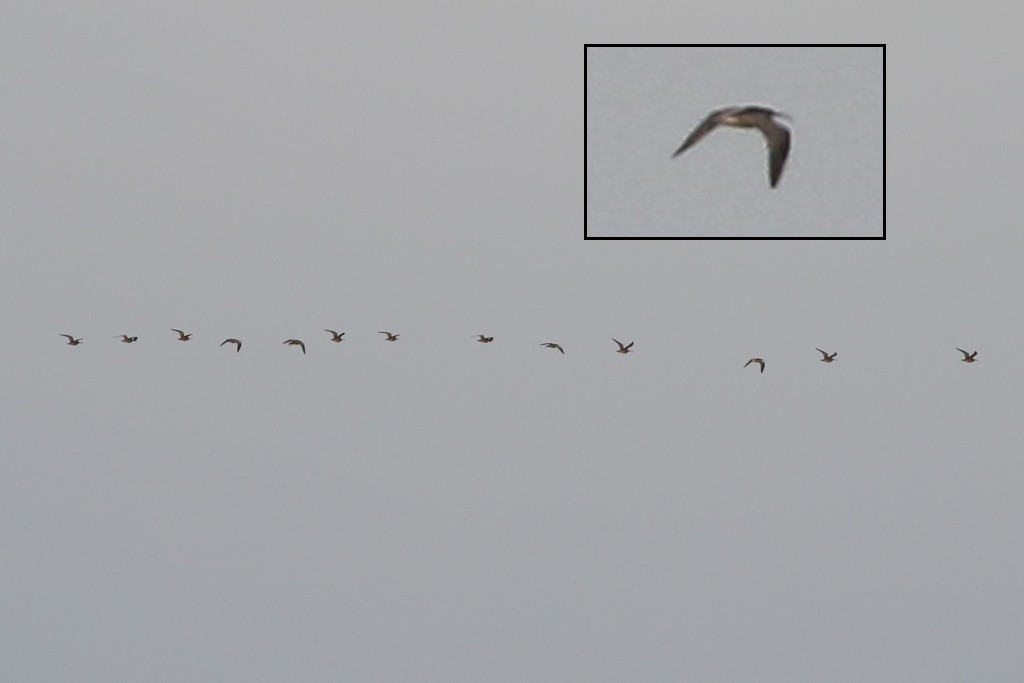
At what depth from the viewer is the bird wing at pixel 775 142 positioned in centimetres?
4872

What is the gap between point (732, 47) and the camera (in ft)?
160

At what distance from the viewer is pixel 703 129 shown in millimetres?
48750

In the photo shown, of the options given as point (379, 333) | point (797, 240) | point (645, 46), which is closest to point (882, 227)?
point (797, 240)

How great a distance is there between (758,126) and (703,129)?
909 mm

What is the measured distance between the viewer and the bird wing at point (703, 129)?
4862cm

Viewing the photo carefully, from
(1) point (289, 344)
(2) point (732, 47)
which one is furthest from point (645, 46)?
(1) point (289, 344)

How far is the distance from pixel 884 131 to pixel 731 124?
8.69ft

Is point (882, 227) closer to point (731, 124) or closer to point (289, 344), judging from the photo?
point (731, 124)

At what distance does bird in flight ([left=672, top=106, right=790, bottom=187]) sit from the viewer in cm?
4850

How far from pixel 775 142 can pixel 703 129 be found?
1210mm

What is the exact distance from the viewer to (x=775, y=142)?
48.8 meters

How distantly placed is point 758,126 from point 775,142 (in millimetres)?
387

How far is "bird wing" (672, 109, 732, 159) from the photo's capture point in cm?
4862

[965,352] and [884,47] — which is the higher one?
[884,47]
